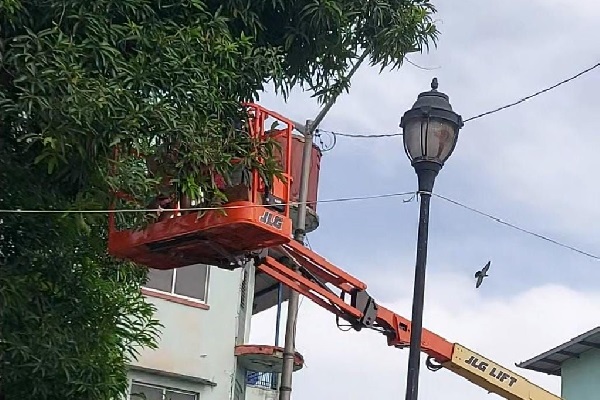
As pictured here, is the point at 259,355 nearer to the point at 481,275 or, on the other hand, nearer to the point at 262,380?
the point at 262,380

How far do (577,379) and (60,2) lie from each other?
18217 millimetres

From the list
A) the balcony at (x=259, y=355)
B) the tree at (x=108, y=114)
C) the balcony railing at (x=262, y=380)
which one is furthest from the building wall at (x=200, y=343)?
the tree at (x=108, y=114)

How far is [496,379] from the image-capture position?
14.5 meters

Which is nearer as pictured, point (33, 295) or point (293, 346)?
point (33, 295)

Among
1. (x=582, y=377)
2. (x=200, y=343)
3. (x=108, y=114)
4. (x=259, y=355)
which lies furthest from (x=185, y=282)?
(x=108, y=114)

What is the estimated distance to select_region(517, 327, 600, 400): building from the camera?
24016 millimetres

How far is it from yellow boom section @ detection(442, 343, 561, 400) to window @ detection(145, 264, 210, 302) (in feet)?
20.9

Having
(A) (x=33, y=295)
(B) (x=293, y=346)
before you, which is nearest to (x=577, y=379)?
(B) (x=293, y=346)

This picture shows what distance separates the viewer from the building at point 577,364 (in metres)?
24.0

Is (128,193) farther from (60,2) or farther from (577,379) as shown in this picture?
(577,379)

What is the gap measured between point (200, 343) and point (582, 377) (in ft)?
28.7

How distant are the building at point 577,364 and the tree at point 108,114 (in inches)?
573

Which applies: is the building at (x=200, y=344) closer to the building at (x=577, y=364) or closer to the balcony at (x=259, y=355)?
the balcony at (x=259, y=355)

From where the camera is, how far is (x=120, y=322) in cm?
1113
